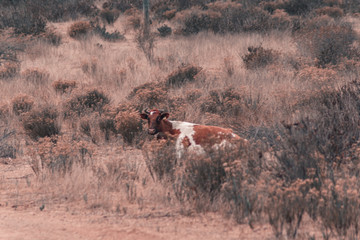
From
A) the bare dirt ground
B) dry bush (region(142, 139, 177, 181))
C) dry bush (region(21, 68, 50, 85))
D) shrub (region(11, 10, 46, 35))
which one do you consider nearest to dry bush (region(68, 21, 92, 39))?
shrub (region(11, 10, 46, 35))

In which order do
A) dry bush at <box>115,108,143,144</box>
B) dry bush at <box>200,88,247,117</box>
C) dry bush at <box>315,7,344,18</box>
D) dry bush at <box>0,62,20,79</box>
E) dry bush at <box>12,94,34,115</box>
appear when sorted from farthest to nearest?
dry bush at <box>315,7,344,18</box>, dry bush at <box>0,62,20,79</box>, dry bush at <box>12,94,34,115</box>, dry bush at <box>200,88,247,117</box>, dry bush at <box>115,108,143,144</box>

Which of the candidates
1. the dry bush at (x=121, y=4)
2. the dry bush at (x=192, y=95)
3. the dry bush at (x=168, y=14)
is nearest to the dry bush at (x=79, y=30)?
the dry bush at (x=168, y=14)

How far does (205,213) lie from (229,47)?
958 cm

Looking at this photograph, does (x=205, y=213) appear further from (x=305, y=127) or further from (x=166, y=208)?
(x=305, y=127)

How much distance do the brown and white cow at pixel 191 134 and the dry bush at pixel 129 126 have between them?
1141 mm

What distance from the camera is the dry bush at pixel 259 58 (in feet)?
35.1

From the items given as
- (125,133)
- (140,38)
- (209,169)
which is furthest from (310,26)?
(209,169)

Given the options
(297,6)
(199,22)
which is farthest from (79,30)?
(297,6)

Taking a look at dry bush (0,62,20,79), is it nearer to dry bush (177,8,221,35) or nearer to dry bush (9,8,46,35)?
dry bush (9,8,46,35)

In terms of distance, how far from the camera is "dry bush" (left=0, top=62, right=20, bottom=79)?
36.6ft

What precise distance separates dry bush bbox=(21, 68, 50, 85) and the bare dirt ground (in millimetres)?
6311

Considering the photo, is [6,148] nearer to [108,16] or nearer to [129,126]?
[129,126]

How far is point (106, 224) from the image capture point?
419 cm

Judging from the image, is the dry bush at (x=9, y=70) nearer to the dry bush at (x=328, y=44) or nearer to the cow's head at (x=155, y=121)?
the cow's head at (x=155, y=121)
